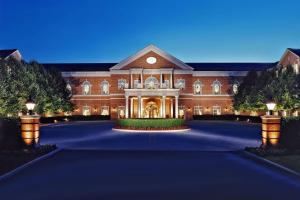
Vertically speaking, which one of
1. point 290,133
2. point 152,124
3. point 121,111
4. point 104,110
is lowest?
point 290,133

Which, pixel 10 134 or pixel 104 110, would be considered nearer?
pixel 10 134

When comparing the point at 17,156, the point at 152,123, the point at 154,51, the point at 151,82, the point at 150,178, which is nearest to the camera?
the point at 150,178

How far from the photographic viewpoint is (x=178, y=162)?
46.4ft

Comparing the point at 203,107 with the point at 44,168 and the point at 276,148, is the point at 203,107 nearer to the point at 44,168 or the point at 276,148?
the point at 276,148

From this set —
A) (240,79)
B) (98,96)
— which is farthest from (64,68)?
(240,79)

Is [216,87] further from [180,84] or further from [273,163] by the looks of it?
[273,163]

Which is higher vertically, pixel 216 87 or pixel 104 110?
pixel 216 87

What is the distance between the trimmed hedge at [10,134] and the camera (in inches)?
658

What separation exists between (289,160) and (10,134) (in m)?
13.8

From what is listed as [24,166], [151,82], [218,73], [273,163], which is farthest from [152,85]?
[24,166]

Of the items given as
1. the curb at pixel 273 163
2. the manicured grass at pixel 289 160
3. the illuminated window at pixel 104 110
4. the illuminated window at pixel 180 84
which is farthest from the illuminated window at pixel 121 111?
the manicured grass at pixel 289 160

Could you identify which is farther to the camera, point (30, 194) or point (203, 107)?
point (203, 107)

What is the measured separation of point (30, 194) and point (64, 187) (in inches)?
41.9

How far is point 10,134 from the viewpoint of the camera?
17016 millimetres
